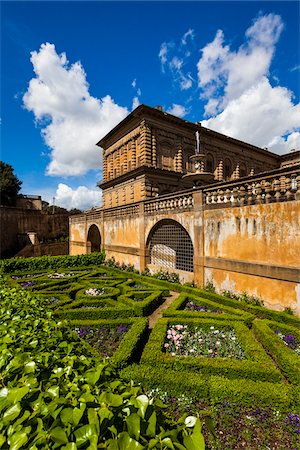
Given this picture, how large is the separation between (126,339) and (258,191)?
20.1ft

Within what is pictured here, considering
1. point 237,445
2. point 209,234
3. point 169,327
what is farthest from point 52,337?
point 209,234

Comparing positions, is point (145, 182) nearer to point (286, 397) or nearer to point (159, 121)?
point (159, 121)

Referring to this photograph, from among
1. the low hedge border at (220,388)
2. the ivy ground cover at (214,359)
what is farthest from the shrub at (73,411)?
the low hedge border at (220,388)

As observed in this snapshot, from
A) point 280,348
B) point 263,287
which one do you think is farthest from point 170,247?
point 280,348

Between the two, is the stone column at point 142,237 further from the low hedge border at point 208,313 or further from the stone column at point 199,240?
Answer: the low hedge border at point 208,313

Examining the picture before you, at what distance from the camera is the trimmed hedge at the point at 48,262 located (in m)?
15.3

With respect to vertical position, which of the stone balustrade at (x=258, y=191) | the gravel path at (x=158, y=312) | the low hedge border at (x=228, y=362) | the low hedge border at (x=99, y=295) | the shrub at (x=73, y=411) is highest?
the stone balustrade at (x=258, y=191)

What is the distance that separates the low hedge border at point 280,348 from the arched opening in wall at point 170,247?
5610mm

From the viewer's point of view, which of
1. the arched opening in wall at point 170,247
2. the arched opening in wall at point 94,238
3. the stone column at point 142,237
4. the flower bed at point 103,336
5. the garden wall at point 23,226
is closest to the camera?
the flower bed at point 103,336

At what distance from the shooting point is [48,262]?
1652 cm

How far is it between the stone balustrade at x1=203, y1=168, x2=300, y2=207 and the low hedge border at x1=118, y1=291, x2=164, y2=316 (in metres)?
4.31

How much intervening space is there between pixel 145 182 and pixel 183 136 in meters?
7.07

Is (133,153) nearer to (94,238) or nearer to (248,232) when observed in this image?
(94,238)

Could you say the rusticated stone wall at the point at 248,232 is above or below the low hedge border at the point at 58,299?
above
